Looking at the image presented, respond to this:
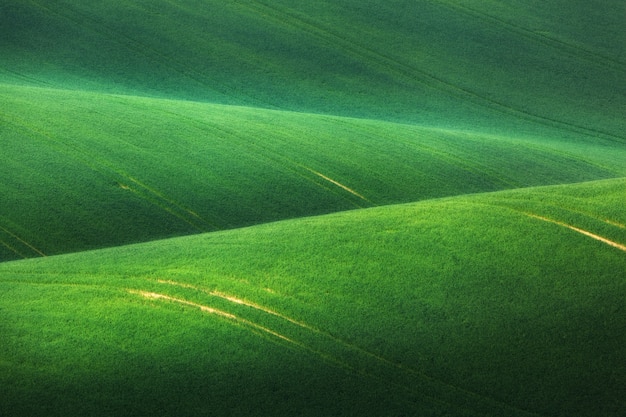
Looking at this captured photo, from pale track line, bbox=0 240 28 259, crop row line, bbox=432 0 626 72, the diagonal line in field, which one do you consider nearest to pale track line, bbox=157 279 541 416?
the diagonal line in field

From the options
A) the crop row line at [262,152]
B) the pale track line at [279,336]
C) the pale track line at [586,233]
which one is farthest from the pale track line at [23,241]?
the pale track line at [586,233]

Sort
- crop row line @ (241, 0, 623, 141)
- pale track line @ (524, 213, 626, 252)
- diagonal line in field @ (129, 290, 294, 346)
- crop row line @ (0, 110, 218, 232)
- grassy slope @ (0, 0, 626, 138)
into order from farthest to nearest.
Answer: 1. crop row line @ (241, 0, 623, 141)
2. grassy slope @ (0, 0, 626, 138)
3. crop row line @ (0, 110, 218, 232)
4. pale track line @ (524, 213, 626, 252)
5. diagonal line in field @ (129, 290, 294, 346)

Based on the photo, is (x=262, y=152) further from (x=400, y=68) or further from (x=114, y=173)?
(x=400, y=68)

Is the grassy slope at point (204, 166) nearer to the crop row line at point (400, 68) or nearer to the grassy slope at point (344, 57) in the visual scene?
the crop row line at point (400, 68)

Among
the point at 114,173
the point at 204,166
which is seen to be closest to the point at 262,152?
the point at 204,166

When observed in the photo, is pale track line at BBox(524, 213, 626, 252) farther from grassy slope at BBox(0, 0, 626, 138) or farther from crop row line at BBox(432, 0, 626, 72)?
crop row line at BBox(432, 0, 626, 72)

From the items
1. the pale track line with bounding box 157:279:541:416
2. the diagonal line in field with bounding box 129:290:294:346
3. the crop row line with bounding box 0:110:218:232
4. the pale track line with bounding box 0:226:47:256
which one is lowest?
the pale track line with bounding box 0:226:47:256

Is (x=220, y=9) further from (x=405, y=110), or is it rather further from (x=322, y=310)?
(x=322, y=310)
